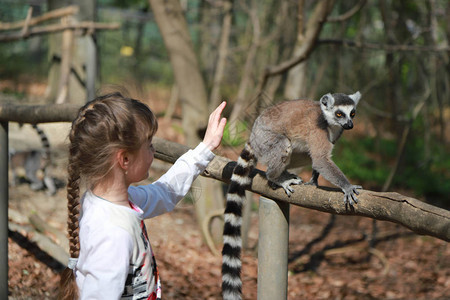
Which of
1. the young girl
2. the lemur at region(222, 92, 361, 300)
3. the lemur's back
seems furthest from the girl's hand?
the lemur's back

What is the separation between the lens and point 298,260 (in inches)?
229

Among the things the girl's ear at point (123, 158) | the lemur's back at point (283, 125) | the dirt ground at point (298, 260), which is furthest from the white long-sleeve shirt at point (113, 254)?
the dirt ground at point (298, 260)

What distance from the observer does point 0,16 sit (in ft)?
37.1

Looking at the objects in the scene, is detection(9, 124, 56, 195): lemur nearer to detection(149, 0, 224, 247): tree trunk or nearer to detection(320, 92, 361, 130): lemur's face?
detection(149, 0, 224, 247): tree trunk

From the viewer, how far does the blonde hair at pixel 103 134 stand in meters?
1.54

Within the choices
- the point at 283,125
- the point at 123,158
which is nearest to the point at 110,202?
the point at 123,158

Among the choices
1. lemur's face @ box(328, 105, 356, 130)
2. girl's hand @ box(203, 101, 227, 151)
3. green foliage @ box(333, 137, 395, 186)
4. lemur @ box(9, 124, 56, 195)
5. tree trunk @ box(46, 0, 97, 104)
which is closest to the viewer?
girl's hand @ box(203, 101, 227, 151)

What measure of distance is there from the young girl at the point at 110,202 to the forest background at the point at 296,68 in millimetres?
744

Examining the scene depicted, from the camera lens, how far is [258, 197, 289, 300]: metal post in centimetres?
201

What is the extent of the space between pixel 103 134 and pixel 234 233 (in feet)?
3.04

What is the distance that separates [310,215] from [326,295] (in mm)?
2973

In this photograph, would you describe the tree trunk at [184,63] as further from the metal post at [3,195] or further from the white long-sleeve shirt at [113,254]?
the white long-sleeve shirt at [113,254]

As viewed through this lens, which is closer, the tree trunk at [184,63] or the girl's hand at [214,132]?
the girl's hand at [214,132]

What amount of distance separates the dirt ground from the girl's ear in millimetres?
2010
